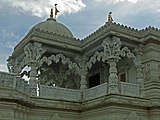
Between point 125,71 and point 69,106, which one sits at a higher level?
point 125,71

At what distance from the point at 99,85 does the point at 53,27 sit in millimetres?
5747

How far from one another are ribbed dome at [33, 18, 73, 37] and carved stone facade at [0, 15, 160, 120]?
2.56 feet

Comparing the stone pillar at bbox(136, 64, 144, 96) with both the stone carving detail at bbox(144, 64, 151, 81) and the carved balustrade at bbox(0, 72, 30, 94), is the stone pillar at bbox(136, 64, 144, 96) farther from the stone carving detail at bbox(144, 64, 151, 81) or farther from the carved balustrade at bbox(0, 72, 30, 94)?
the carved balustrade at bbox(0, 72, 30, 94)

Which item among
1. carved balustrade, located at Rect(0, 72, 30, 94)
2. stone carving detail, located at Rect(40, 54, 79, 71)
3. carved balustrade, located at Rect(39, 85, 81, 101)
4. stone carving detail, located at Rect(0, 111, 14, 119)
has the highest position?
stone carving detail, located at Rect(40, 54, 79, 71)

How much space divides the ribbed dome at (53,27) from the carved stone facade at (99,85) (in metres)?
0.78

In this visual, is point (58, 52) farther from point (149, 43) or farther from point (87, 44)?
point (149, 43)

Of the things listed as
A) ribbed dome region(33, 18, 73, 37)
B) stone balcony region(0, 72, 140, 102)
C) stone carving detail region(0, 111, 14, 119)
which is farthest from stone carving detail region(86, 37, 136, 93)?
stone carving detail region(0, 111, 14, 119)

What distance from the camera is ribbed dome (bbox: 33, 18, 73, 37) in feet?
70.1

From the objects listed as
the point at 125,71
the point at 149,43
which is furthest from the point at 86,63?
the point at 149,43

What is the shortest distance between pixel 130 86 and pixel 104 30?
3.57m

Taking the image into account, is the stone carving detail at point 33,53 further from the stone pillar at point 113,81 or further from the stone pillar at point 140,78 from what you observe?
the stone pillar at point 140,78

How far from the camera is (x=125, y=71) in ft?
66.7

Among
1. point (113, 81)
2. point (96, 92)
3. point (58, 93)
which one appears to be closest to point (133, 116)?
point (113, 81)

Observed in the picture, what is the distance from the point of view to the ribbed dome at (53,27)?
2136 cm
